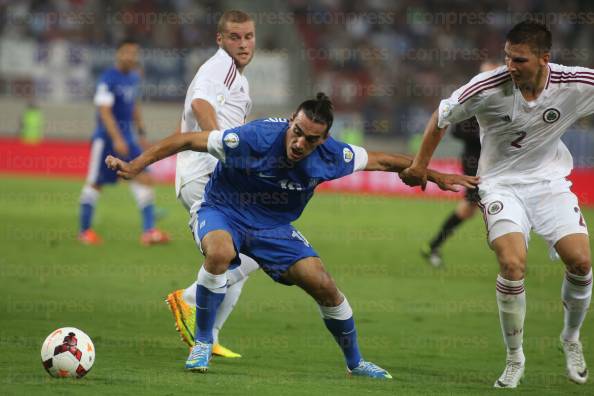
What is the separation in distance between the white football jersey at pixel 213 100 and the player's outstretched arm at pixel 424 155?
163 centimetres

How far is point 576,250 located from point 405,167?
1249mm

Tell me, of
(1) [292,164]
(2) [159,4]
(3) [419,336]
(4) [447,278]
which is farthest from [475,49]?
(1) [292,164]

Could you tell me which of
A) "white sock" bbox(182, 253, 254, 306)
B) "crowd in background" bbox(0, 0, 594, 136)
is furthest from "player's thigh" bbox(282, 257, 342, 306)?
"crowd in background" bbox(0, 0, 594, 136)

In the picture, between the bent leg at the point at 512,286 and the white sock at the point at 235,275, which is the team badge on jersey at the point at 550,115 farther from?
the white sock at the point at 235,275

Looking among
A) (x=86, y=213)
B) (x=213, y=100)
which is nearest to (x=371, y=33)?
(x=86, y=213)

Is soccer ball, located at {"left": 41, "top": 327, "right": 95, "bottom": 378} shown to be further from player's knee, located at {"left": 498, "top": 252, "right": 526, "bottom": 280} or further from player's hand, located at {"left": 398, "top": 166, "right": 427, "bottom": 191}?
player's knee, located at {"left": 498, "top": 252, "right": 526, "bottom": 280}

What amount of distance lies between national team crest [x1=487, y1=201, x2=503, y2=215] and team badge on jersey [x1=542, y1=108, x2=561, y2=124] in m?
0.63

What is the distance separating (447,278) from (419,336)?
11.7 ft

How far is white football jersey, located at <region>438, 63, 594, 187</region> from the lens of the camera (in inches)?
262

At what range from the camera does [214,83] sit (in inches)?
302

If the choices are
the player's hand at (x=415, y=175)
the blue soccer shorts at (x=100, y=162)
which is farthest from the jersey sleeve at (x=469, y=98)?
the blue soccer shorts at (x=100, y=162)

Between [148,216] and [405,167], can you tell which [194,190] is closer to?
[405,167]

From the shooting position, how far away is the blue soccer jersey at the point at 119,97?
14180 millimetres

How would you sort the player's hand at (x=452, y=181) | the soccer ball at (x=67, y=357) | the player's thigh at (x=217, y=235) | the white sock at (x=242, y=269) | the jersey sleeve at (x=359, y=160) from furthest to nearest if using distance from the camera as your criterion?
the white sock at (x=242, y=269)
the player's hand at (x=452, y=181)
the jersey sleeve at (x=359, y=160)
the player's thigh at (x=217, y=235)
the soccer ball at (x=67, y=357)
